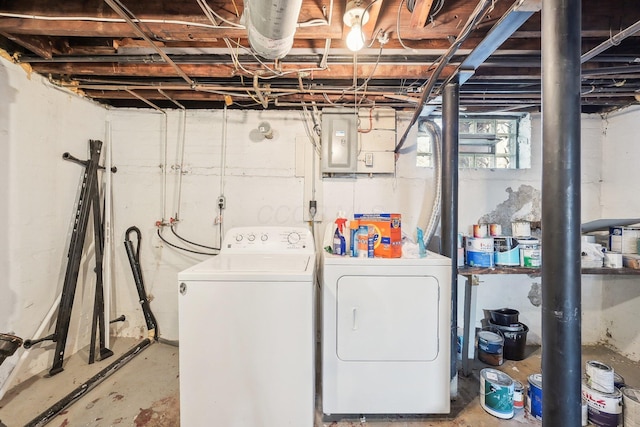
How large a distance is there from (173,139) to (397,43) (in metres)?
2.16

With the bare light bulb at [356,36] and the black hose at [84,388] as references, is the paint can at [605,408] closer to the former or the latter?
the bare light bulb at [356,36]

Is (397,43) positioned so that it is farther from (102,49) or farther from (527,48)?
(102,49)

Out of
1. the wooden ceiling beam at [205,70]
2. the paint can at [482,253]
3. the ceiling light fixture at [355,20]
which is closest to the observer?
the ceiling light fixture at [355,20]

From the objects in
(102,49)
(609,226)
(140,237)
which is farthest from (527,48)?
(140,237)

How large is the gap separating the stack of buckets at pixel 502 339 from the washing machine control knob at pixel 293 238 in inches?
70.4

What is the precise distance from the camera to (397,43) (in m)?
1.60

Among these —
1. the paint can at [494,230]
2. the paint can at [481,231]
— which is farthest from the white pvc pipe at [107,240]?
the paint can at [494,230]

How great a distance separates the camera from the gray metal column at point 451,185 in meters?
1.66

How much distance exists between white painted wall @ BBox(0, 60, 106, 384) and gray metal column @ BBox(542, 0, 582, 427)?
9.81 feet

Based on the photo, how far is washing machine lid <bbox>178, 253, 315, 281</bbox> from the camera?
1391 millimetres

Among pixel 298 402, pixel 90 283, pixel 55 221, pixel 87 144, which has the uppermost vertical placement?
pixel 87 144

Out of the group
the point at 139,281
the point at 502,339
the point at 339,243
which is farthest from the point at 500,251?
the point at 139,281

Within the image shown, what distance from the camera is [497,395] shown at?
163 centimetres

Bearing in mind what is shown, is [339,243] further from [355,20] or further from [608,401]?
[608,401]
